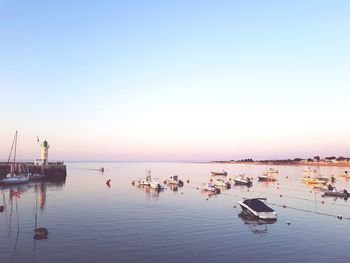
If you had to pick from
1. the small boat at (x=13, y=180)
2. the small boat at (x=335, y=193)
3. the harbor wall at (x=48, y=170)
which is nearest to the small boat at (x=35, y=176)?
the harbor wall at (x=48, y=170)

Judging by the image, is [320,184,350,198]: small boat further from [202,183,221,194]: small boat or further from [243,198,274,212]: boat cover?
[243,198,274,212]: boat cover

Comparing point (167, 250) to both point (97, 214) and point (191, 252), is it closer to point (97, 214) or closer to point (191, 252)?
point (191, 252)

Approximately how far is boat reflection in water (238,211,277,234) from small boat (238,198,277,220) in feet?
1.82

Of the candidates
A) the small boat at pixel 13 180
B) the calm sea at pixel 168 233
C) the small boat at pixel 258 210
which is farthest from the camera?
the small boat at pixel 13 180

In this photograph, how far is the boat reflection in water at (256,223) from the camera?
168 feet

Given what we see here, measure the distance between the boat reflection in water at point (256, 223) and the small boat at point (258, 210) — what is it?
55 centimetres

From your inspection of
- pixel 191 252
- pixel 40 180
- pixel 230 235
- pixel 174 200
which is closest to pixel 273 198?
pixel 174 200

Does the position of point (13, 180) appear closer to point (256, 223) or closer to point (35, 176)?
point (35, 176)

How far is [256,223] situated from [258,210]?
385cm

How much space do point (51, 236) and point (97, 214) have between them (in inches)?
737

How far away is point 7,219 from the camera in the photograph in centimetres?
5669

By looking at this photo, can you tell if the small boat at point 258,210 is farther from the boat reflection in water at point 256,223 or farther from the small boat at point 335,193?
the small boat at point 335,193

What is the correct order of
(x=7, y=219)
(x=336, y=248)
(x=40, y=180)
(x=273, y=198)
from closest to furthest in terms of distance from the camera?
(x=336, y=248), (x=7, y=219), (x=273, y=198), (x=40, y=180)

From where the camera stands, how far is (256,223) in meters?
56.3
